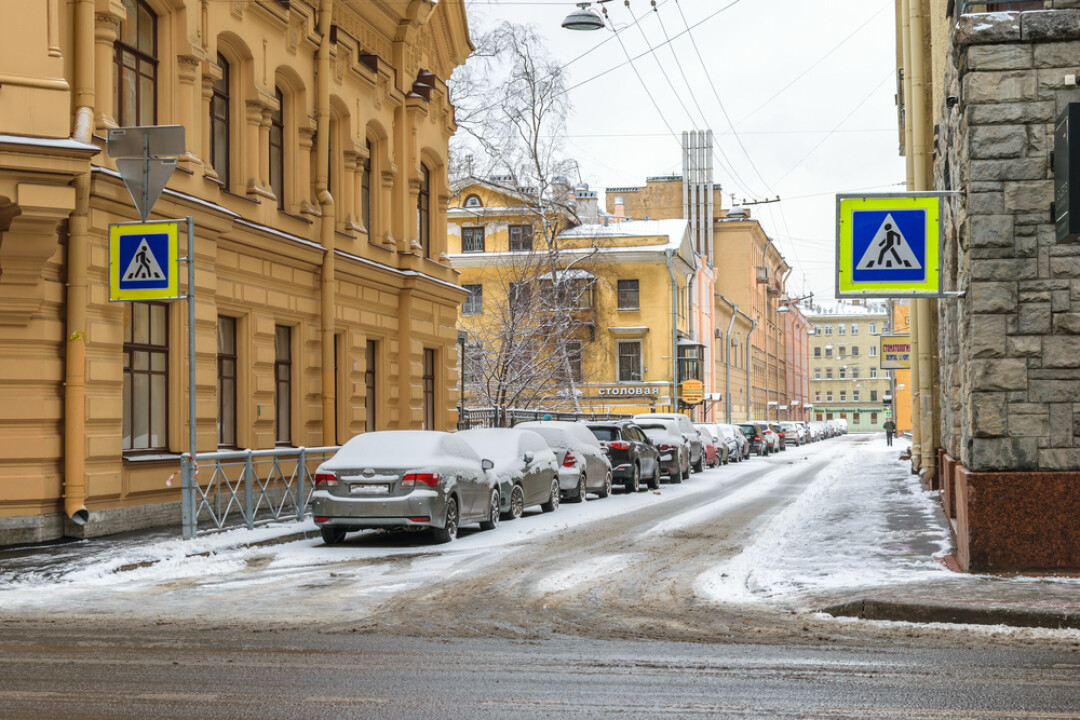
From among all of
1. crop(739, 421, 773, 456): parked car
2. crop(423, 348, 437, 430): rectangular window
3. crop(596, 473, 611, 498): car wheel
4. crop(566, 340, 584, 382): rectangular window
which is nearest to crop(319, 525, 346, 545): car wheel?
crop(596, 473, 611, 498): car wheel

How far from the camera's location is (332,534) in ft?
52.4

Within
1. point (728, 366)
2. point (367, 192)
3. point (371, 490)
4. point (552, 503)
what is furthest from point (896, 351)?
point (371, 490)

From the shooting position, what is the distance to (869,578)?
11.1 m

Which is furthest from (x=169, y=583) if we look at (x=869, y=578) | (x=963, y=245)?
(x=963, y=245)

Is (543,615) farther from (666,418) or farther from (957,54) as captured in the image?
(666,418)

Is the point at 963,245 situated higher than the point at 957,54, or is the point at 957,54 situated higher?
the point at 957,54

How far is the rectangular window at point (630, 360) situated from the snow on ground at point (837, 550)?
41311mm

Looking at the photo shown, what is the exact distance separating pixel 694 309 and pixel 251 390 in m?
→ 52.4

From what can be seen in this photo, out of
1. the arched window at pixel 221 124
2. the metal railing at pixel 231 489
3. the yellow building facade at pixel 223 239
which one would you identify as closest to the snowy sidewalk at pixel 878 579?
the metal railing at pixel 231 489

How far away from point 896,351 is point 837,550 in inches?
1276

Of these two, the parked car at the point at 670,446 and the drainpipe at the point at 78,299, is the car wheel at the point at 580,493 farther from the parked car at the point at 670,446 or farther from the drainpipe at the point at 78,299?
the drainpipe at the point at 78,299

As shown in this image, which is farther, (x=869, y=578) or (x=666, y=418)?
(x=666, y=418)

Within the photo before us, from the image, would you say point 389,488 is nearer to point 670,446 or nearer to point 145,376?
point 145,376

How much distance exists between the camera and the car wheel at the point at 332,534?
15.9m
